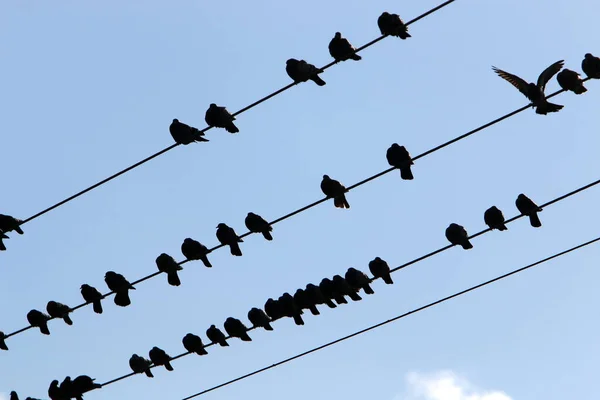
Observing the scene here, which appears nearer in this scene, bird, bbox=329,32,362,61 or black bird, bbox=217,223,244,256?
bird, bbox=329,32,362,61

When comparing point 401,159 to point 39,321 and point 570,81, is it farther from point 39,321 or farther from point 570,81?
point 39,321

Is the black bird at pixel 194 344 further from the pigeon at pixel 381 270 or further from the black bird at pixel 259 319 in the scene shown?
the pigeon at pixel 381 270

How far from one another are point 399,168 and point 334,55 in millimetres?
1568

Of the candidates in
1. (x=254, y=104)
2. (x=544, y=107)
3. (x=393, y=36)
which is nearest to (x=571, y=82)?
(x=544, y=107)

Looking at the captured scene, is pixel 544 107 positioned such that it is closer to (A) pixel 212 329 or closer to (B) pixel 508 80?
(B) pixel 508 80

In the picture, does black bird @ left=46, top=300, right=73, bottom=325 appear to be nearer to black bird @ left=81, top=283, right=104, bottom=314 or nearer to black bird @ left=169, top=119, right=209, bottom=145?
black bird @ left=81, top=283, right=104, bottom=314

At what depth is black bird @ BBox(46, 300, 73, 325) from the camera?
1720cm

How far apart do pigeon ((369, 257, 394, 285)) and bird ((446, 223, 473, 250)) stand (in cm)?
102

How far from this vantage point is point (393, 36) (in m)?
14.6

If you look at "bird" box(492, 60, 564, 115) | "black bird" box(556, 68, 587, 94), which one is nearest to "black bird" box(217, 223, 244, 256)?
"bird" box(492, 60, 564, 115)

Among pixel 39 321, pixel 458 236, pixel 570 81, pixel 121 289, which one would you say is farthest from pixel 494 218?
pixel 39 321

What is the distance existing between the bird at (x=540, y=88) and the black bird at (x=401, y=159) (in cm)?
149

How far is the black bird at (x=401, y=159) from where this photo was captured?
15.2 m

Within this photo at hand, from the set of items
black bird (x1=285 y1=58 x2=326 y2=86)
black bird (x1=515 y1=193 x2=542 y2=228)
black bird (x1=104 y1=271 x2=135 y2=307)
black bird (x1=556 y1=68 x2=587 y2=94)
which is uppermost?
black bird (x1=285 y1=58 x2=326 y2=86)
